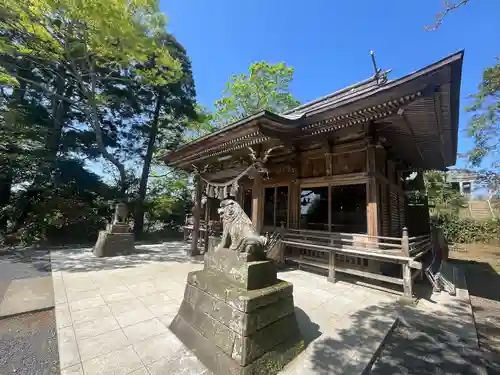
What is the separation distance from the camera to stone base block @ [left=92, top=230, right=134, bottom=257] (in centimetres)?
776

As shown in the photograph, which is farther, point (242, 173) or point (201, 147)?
point (201, 147)

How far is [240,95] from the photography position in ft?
54.4

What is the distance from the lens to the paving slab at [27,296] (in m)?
3.54

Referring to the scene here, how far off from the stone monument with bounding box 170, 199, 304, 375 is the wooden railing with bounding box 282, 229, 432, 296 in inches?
113

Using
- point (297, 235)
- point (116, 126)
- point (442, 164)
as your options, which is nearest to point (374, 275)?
point (297, 235)

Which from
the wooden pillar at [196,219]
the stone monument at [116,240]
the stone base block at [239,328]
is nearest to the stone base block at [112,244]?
the stone monument at [116,240]

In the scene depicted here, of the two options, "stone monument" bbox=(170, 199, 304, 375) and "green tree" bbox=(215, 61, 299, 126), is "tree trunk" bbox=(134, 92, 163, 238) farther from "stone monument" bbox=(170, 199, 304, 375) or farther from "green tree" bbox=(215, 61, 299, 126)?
"stone monument" bbox=(170, 199, 304, 375)

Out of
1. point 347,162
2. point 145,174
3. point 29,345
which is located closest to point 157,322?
point 29,345

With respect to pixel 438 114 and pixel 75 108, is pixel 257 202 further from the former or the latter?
pixel 75 108

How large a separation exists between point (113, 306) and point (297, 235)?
4.29 metres

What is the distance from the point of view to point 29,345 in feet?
8.71

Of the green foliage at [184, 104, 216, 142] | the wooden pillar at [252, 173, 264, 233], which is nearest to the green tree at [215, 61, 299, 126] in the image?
the green foliage at [184, 104, 216, 142]

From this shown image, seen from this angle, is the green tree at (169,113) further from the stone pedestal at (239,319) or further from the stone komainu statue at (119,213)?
the stone pedestal at (239,319)

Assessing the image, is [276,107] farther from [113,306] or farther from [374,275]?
[113,306]
